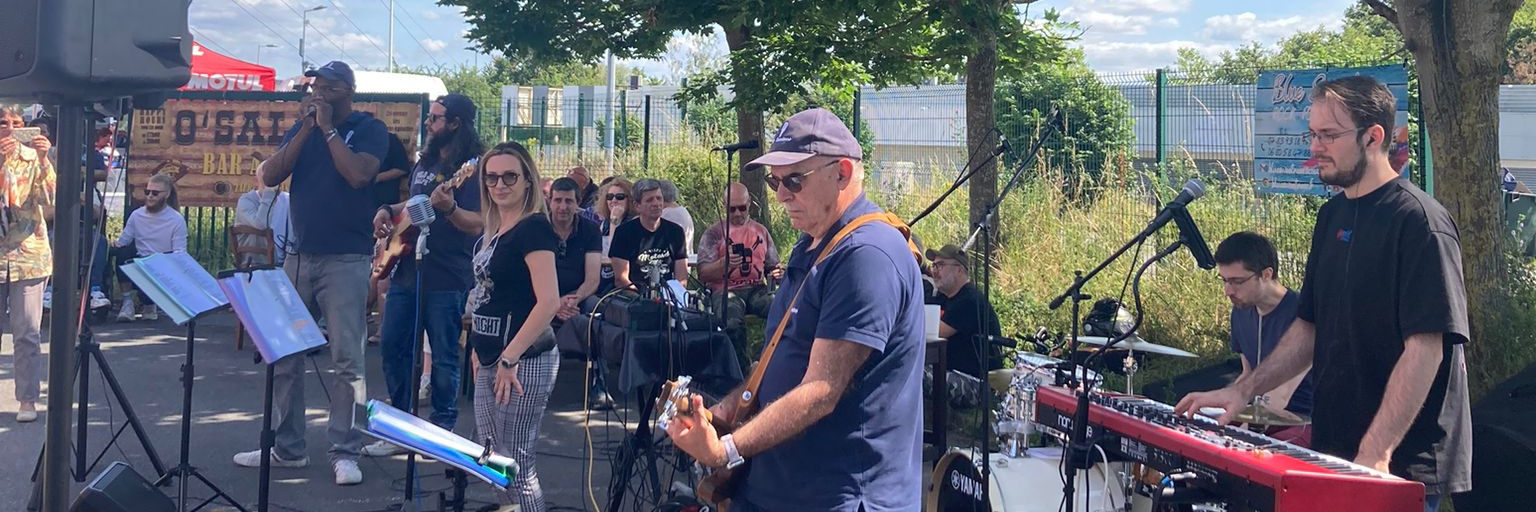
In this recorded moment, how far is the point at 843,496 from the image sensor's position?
2.88 meters

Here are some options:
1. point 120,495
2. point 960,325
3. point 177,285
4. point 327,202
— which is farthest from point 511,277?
point 960,325

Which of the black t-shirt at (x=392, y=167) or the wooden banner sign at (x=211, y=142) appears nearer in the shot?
the black t-shirt at (x=392, y=167)

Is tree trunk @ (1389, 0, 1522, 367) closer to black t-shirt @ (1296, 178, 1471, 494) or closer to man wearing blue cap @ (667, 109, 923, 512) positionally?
black t-shirt @ (1296, 178, 1471, 494)

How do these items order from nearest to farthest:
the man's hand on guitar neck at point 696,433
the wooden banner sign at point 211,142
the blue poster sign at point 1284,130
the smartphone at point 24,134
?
the man's hand on guitar neck at point 696,433 → the smartphone at point 24,134 → the blue poster sign at point 1284,130 → the wooden banner sign at point 211,142

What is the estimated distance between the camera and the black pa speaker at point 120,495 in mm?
4508

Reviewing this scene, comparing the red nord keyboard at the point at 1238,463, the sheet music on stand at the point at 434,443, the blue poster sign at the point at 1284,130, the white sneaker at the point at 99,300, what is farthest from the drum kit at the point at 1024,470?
the white sneaker at the point at 99,300

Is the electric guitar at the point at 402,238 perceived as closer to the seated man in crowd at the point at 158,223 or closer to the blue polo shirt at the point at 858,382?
the blue polo shirt at the point at 858,382

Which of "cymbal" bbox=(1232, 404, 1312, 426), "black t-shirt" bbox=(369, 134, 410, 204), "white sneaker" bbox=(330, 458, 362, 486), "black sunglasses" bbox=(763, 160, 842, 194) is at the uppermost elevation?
"black t-shirt" bbox=(369, 134, 410, 204)

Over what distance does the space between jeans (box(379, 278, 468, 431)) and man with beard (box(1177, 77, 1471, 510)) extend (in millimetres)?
4855

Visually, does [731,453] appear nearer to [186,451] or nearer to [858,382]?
[858,382]

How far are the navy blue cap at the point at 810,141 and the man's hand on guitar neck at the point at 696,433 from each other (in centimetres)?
62

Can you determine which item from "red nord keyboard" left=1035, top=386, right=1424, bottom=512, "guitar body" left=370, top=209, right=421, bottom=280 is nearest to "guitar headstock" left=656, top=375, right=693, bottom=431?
"red nord keyboard" left=1035, top=386, right=1424, bottom=512

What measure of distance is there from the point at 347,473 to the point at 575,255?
210 centimetres

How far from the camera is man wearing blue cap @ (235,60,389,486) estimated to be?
646 cm
